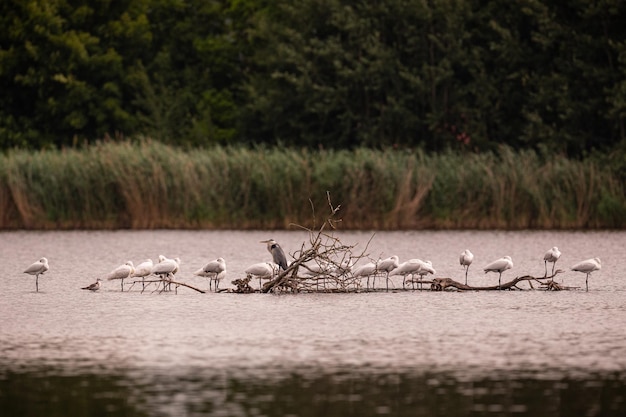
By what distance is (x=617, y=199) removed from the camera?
3431cm

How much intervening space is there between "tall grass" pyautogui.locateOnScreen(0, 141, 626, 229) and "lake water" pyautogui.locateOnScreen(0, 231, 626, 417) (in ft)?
41.6

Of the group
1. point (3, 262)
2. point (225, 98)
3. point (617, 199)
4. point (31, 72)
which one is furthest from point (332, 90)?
point (3, 262)

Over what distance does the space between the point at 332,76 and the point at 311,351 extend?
132 feet

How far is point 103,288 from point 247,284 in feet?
7.10

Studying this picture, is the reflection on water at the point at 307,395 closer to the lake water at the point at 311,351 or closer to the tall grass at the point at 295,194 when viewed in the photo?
the lake water at the point at 311,351

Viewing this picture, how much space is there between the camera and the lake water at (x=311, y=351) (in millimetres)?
10266

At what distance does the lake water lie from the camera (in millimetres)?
10266

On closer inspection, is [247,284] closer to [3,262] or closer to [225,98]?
[3,262]

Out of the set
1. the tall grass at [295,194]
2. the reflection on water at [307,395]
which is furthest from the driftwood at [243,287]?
the tall grass at [295,194]

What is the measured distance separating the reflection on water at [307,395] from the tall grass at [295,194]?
908 inches

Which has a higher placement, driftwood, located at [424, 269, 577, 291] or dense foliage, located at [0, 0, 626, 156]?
dense foliage, located at [0, 0, 626, 156]

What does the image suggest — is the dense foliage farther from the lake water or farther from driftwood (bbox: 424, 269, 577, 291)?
driftwood (bbox: 424, 269, 577, 291)

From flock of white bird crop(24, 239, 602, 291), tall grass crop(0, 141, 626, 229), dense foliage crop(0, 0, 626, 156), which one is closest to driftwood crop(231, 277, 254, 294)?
flock of white bird crop(24, 239, 602, 291)

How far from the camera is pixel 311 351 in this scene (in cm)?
1280
